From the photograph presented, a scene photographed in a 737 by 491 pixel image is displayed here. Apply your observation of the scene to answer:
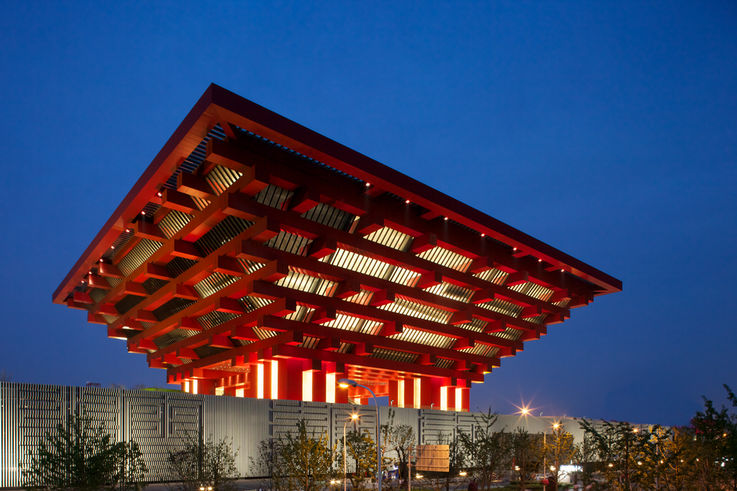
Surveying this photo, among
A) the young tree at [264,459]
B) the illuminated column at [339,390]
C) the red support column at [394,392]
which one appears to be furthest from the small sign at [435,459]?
the red support column at [394,392]

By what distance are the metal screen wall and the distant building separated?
247 centimetres

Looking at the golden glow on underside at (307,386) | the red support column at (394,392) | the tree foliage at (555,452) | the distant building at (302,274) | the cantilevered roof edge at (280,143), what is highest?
the cantilevered roof edge at (280,143)

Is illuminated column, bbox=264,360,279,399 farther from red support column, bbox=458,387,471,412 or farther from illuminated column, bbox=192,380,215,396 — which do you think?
red support column, bbox=458,387,471,412

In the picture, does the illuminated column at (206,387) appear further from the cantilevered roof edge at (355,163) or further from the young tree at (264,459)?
the cantilevered roof edge at (355,163)

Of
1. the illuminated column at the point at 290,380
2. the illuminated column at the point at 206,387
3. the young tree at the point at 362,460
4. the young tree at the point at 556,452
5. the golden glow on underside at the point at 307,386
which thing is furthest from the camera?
the illuminated column at the point at 206,387

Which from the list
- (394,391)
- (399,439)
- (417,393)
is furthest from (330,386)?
(394,391)

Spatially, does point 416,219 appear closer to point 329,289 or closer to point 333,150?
point 329,289

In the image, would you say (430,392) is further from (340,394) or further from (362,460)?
(362,460)

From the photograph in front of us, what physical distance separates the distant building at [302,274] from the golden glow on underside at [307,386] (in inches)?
3.6

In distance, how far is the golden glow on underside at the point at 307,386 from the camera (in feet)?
141

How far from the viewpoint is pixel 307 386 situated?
43.0m

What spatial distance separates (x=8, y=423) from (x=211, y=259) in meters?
12.2

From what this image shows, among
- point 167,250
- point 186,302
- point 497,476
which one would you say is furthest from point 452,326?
point 167,250

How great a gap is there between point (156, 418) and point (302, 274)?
1101cm
